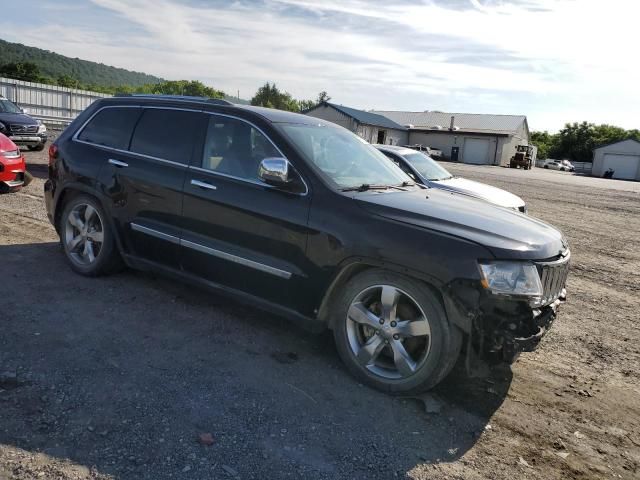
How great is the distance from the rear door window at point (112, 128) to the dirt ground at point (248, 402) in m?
1.44

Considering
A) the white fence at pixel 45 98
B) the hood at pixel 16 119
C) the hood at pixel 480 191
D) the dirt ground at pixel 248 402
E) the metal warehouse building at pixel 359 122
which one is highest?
the metal warehouse building at pixel 359 122

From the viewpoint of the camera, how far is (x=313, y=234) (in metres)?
3.78

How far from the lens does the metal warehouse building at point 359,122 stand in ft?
176

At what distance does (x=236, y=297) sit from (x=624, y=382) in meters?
3.20

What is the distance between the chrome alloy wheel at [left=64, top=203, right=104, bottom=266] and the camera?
17.2 feet

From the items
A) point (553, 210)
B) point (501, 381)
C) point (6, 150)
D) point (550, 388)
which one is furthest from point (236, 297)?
point (553, 210)

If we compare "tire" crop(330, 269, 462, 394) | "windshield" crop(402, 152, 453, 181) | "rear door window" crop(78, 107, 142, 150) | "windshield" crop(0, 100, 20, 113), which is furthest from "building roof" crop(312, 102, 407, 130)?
"tire" crop(330, 269, 462, 394)

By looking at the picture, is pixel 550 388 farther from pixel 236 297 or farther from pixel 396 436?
pixel 236 297

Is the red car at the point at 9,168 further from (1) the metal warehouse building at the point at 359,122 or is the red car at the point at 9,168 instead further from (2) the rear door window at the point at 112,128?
(1) the metal warehouse building at the point at 359,122

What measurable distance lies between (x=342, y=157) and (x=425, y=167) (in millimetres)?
6033

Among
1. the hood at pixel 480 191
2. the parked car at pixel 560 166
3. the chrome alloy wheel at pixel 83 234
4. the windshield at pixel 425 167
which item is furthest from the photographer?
the parked car at pixel 560 166

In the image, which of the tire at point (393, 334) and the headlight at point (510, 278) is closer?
the headlight at point (510, 278)

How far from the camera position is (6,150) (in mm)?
8539

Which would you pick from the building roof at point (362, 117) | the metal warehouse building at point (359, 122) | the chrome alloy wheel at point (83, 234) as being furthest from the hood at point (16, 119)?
the building roof at point (362, 117)
